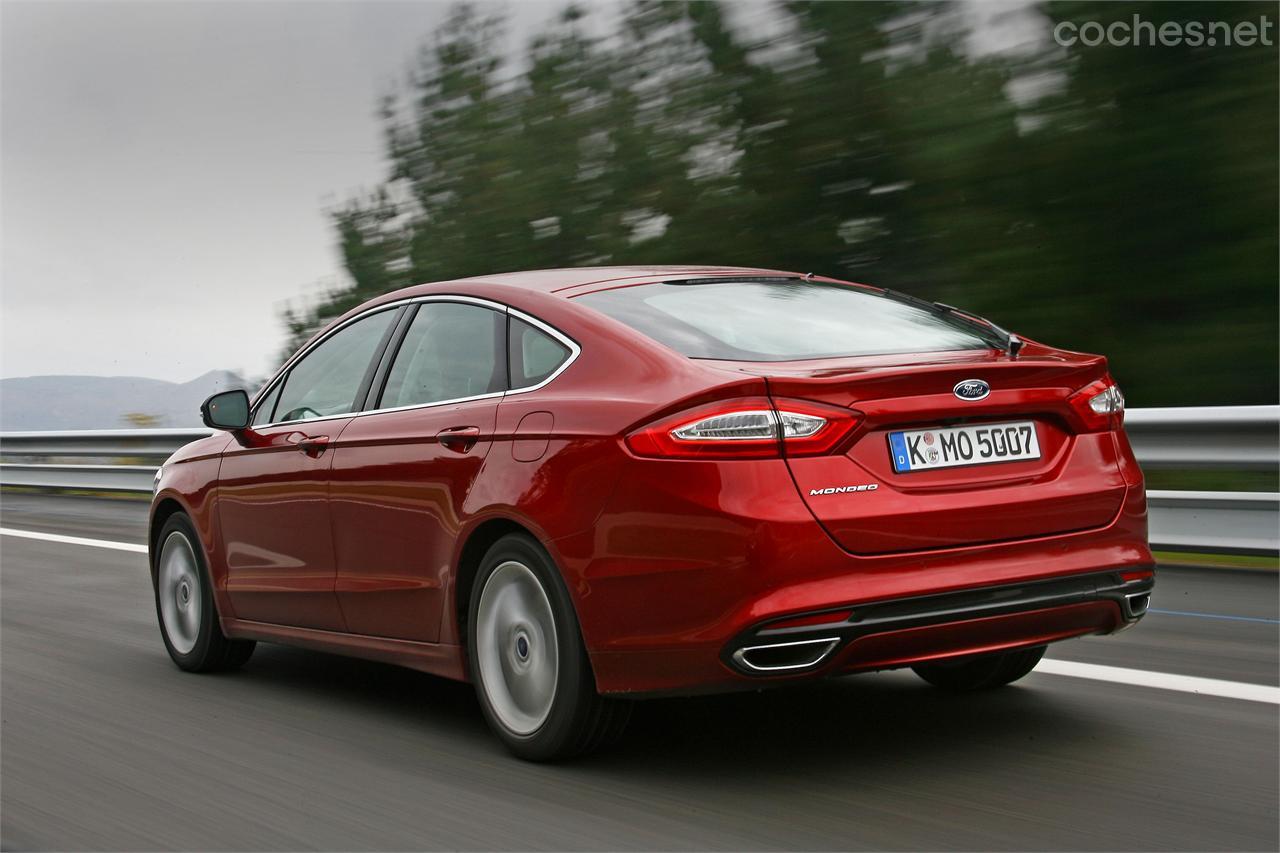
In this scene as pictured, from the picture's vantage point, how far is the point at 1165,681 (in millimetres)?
5609

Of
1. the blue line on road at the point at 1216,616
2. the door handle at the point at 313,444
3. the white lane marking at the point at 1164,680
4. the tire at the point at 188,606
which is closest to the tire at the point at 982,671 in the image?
the white lane marking at the point at 1164,680

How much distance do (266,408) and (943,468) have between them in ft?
10.7

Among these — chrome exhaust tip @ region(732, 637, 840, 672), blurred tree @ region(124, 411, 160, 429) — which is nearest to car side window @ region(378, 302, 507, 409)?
chrome exhaust tip @ region(732, 637, 840, 672)

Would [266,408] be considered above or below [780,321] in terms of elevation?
below

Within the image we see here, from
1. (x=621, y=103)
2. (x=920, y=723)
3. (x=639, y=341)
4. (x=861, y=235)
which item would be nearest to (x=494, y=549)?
(x=639, y=341)

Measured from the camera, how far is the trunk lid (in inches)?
165

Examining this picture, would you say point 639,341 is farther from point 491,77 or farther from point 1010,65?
point 491,77

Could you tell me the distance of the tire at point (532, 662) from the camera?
4.58m

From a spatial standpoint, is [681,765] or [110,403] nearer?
[681,765]

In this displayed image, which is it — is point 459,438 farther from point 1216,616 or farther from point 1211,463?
point 1211,463

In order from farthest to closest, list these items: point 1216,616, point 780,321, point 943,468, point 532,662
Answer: point 1216,616 → point 780,321 → point 532,662 → point 943,468

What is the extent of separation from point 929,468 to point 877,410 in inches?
8.9

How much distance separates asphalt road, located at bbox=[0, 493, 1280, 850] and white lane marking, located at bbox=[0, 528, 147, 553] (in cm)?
512

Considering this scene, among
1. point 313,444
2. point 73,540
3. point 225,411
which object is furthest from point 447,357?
point 73,540
